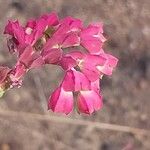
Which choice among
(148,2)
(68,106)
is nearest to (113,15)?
(148,2)

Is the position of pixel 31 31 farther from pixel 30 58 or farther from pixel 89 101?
pixel 89 101

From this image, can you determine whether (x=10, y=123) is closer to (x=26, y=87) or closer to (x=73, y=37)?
(x=26, y=87)

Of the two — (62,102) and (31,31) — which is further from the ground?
(31,31)

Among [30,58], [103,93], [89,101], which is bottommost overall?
[103,93]

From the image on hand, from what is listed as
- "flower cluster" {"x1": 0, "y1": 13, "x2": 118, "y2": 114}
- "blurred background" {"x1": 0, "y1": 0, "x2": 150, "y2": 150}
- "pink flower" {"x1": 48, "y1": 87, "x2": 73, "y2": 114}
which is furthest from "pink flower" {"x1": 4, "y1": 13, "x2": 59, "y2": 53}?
"blurred background" {"x1": 0, "y1": 0, "x2": 150, "y2": 150}

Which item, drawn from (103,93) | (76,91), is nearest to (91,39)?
(76,91)

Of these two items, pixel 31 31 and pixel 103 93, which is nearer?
pixel 31 31
